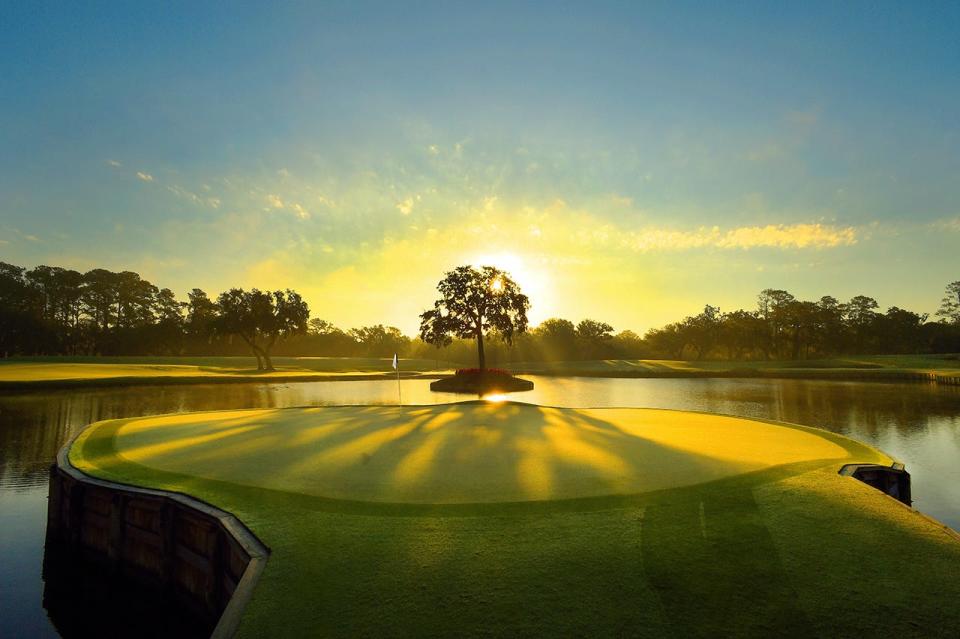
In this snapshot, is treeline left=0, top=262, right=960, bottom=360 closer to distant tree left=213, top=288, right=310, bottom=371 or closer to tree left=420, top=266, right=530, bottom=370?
distant tree left=213, top=288, right=310, bottom=371

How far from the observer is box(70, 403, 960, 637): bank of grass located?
4660 millimetres

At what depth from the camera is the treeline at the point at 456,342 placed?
86125 mm

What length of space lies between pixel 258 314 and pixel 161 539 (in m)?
67.0

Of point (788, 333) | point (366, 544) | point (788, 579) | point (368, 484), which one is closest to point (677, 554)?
point (788, 579)

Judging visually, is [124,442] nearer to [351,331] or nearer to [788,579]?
[788,579]

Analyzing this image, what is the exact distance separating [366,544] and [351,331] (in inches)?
5839

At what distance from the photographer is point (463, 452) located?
11125 millimetres

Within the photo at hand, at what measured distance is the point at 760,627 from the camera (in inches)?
177

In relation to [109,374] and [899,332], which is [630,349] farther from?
[109,374]

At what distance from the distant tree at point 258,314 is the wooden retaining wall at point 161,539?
63.1m

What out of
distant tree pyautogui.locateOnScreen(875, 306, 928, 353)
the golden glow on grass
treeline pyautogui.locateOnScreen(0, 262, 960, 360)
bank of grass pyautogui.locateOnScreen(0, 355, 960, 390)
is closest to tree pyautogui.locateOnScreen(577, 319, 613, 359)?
treeline pyautogui.locateOnScreen(0, 262, 960, 360)

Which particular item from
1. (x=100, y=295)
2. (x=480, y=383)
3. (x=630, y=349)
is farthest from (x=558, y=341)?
(x=100, y=295)

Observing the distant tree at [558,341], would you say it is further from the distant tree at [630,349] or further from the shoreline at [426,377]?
the shoreline at [426,377]

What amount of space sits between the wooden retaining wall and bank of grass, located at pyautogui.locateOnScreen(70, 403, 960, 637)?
30 cm
